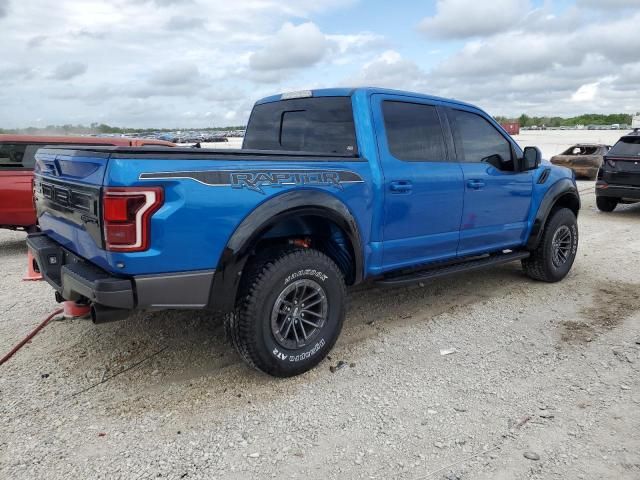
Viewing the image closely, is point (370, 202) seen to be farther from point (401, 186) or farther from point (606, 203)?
point (606, 203)

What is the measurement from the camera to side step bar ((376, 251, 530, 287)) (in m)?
4.13

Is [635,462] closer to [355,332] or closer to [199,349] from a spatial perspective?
[355,332]

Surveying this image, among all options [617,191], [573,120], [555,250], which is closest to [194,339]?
[555,250]

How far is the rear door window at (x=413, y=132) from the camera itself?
4098 millimetres

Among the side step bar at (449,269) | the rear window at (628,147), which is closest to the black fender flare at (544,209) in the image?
the side step bar at (449,269)

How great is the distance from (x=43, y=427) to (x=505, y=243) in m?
4.21

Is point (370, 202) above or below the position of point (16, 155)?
below

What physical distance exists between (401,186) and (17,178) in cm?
573

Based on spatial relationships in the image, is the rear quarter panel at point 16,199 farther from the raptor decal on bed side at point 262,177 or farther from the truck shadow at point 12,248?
the raptor decal on bed side at point 262,177

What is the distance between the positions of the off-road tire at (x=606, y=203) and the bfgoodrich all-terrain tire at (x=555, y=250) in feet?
19.3

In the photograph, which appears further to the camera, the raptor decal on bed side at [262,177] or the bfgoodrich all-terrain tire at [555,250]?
the bfgoodrich all-terrain tire at [555,250]

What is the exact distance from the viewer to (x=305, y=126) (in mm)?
4375

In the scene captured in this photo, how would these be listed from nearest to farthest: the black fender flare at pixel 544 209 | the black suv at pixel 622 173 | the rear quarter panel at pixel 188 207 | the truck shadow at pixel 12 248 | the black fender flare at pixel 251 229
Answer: the rear quarter panel at pixel 188 207
the black fender flare at pixel 251 229
the black fender flare at pixel 544 209
the truck shadow at pixel 12 248
the black suv at pixel 622 173

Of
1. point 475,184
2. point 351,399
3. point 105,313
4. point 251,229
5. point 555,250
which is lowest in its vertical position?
point 351,399
